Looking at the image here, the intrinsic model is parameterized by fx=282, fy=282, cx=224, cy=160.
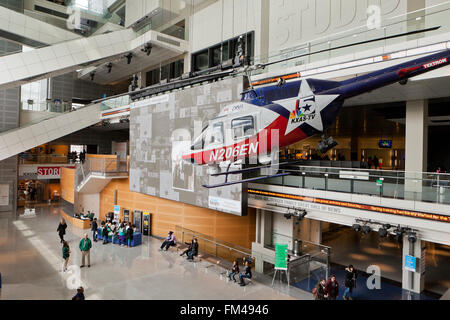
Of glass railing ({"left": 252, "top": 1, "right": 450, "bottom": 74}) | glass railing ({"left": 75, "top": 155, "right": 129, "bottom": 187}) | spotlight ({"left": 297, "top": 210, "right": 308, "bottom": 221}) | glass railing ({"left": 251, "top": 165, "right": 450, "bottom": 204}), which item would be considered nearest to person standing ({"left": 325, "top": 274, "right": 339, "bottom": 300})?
spotlight ({"left": 297, "top": 210, "right": 308, "bottom": 221})

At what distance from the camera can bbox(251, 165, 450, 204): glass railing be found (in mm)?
8344

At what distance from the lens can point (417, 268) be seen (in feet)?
33.9

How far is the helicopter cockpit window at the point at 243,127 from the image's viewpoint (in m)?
7.15

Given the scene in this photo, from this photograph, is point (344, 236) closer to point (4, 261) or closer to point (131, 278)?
point (131, 278)

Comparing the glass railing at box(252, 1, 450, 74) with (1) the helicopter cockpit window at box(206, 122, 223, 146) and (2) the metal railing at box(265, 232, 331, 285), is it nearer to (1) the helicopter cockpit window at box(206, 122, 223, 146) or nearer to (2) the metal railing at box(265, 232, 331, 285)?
(1) the helicopter cockpit window at box(206, 122, 223, 146)

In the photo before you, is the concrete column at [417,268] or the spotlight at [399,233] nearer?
the spotlight at [399,233]

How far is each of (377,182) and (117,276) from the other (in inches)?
389

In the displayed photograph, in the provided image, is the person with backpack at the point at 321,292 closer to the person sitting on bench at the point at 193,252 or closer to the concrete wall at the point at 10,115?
the person sitting on bench at the point at 193,252

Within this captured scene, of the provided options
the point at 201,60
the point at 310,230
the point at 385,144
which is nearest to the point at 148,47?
the point at 201,60

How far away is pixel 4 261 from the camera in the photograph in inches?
455

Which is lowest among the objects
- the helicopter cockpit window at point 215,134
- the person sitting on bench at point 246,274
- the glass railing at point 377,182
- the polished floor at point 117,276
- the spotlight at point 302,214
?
the polished floor at point 117,276

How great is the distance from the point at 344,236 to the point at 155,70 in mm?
19599

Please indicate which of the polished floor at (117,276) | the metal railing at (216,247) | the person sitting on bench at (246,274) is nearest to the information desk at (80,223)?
the polished floor at (117,276)

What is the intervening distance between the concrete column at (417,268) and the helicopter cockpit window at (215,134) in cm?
772
